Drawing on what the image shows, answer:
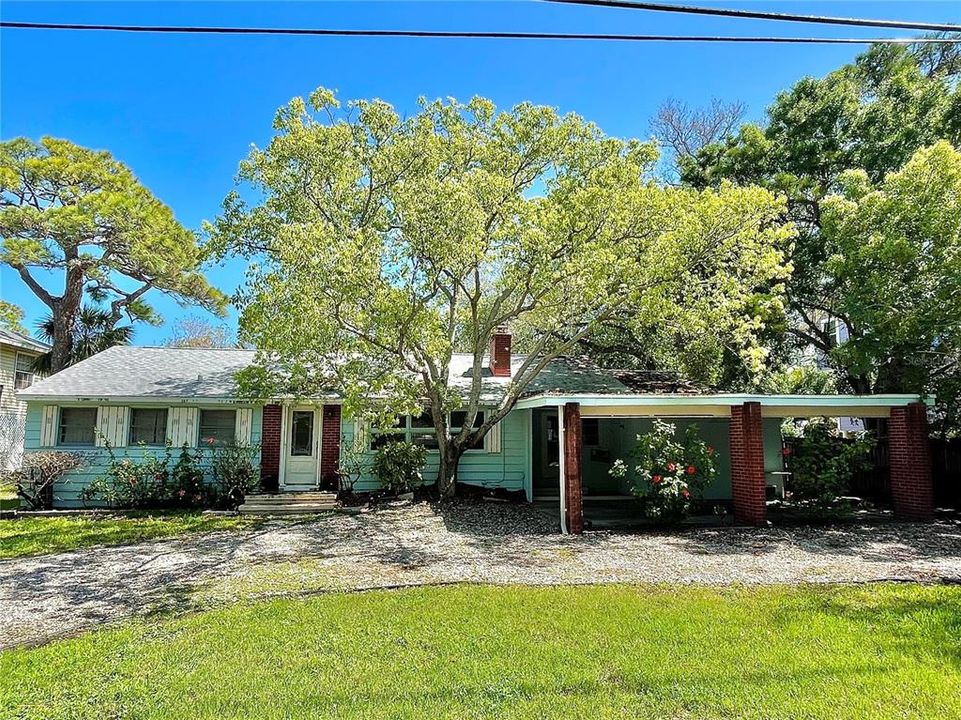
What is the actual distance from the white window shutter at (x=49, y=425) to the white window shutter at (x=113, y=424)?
33.6 inches

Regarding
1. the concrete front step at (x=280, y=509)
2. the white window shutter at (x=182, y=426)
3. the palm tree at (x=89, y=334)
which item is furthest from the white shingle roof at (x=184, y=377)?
the palm tree at (x=89, y=334)

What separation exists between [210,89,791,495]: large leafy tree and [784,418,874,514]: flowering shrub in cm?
193

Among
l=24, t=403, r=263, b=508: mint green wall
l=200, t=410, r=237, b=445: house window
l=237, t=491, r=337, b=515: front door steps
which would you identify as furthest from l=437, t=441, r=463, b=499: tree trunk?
l=24, t=403, r=263, b=508: mint green wall

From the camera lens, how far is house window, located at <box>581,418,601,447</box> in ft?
54.1

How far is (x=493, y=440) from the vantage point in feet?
48.6

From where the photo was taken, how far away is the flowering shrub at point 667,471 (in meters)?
10.5

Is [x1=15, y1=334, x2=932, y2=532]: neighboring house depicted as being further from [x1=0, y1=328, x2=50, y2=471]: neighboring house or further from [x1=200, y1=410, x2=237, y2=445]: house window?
[x1=0, y1=328, x2=50, y2=471]: neighboring house

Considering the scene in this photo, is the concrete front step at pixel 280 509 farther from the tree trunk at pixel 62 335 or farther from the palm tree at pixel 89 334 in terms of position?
the tree trunk at pixel 62 335

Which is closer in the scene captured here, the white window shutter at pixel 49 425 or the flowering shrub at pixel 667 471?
the flowering shrub at pixel 667 471

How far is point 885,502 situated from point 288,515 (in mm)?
13566

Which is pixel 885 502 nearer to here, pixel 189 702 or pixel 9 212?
pixel 189 702

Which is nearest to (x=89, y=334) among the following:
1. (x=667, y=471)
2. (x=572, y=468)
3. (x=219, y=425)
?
(x=219, y=425)

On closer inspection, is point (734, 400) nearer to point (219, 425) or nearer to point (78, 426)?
point (219, 425)

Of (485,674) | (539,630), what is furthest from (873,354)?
(485,674)
